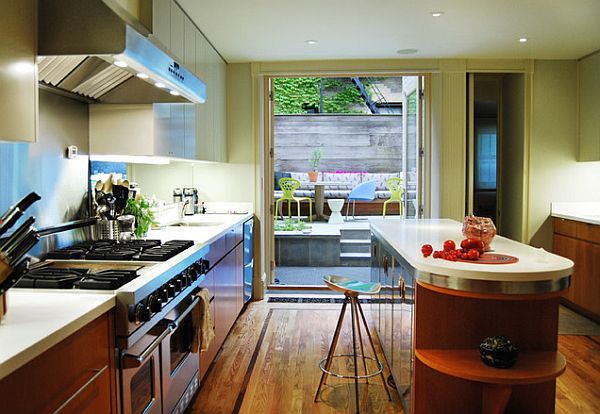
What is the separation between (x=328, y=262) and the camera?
750 cm

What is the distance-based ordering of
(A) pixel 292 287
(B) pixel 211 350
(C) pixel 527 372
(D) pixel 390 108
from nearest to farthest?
(C) pixel 527 372 → (B) pixel 211 350 → (A) pixel 292 287 → (D) pixel 390 108

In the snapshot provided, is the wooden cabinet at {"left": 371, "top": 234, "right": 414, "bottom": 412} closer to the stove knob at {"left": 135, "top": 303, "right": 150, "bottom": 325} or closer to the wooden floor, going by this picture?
the wooden floor

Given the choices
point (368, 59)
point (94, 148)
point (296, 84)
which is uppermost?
point (296, 84)

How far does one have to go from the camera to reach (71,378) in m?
1.51

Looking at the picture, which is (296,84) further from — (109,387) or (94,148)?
(109,387)

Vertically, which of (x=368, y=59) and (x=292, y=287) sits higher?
(x=368, y=59)

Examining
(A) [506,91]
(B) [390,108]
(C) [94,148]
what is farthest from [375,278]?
(B) [390,108]

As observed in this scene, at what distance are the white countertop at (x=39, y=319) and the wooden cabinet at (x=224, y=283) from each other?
137 centimetres

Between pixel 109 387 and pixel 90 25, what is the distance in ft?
4.12

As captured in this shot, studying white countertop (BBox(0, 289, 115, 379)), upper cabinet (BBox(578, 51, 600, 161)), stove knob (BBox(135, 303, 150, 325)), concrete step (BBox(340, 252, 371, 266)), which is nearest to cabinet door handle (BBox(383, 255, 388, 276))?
stove knob (BBox(135, 303, 150, 325))

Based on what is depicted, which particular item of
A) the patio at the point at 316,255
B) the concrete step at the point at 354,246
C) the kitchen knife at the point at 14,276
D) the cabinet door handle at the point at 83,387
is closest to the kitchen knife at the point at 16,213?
the kitchen knife at the point at 14,276

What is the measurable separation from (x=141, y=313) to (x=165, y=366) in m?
0.52

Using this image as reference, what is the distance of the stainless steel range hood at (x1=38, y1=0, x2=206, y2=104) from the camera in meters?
1.92

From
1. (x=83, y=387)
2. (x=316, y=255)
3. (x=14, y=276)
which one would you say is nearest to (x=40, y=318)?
(x=14, y=276)
